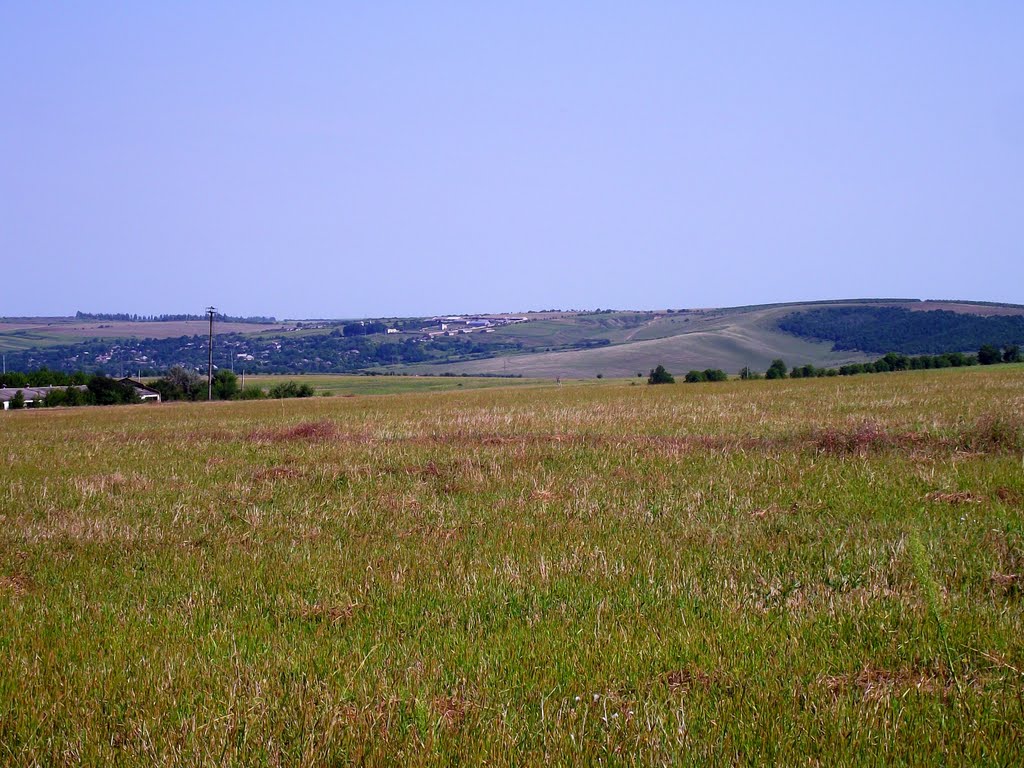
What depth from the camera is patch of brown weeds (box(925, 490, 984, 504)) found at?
11.0 meters

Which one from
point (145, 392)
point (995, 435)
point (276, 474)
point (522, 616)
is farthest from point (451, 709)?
point (145, 392)

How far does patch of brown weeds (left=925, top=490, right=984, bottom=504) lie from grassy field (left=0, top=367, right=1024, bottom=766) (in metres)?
0.05

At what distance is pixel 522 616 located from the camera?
6953 millimetres

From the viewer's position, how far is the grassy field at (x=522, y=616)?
4879 mm

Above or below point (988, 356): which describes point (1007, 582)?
below

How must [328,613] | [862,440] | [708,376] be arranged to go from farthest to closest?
[708,376], [862,440], [328,613]

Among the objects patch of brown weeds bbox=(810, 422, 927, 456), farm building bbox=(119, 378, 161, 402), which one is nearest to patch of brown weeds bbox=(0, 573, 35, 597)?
patch of brown weeds bbox=(810, 422, 927, 456)

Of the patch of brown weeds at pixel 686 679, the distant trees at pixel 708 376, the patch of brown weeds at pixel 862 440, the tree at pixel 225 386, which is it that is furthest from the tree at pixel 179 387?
the patch of brown weeds at pixel 686 679

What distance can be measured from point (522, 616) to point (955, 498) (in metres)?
6.98

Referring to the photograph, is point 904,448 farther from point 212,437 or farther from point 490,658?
point 212,437

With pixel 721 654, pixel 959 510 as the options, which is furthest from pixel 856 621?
pixel 959 510

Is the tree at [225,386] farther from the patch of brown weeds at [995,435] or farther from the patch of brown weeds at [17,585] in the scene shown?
the patch of brown weeds at [17,585]

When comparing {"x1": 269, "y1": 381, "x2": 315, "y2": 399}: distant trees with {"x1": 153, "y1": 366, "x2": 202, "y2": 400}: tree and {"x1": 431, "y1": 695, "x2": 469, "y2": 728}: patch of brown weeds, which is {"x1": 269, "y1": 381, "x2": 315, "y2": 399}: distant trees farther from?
{"x1": 431, "y1": 695, "x2": 469, "y2": 728}: patch of brown weeds

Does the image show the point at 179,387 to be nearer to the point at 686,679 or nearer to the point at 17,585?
the point at 17,585
